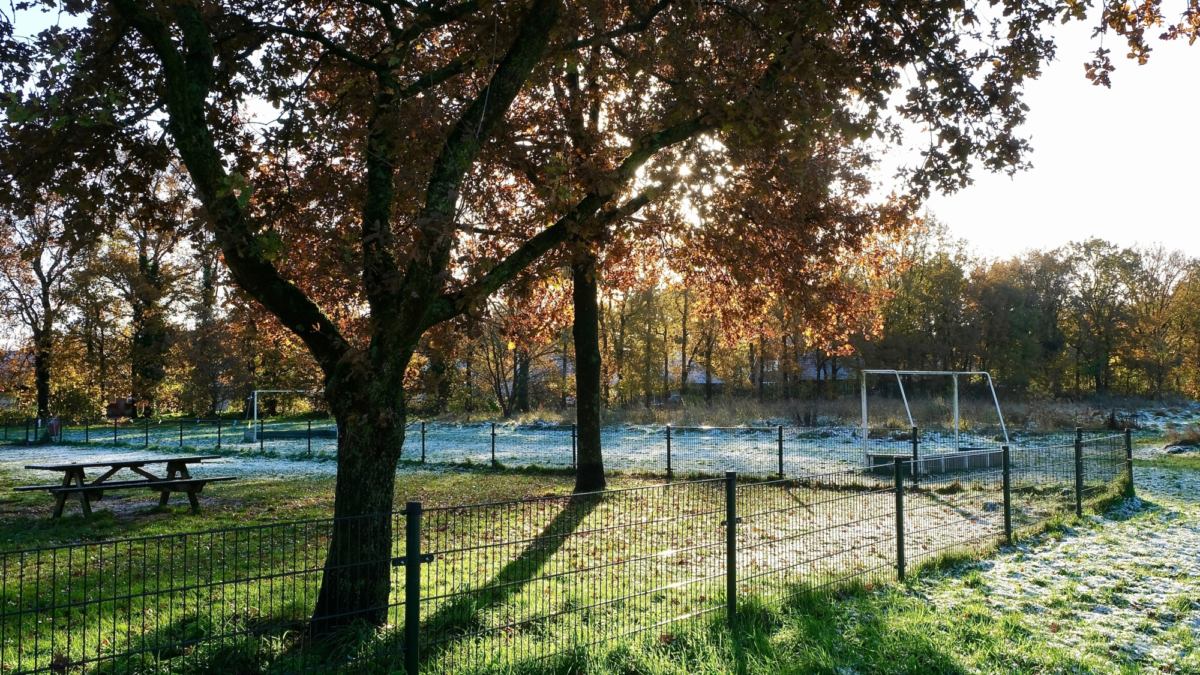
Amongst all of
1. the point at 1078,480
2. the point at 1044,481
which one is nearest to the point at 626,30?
the point at 1078,480

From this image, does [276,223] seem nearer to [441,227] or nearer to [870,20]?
[441,227]

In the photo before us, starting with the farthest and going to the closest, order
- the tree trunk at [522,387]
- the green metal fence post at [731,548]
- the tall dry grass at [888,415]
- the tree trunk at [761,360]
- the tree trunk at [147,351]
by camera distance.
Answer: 1. the tree trunk at [761,360]
2. the tree trunk at [522,387]
3. the tree trunk at [147,351]
4. the tall dry grass at [888,415]
5. the green metal fence post at [731,548]

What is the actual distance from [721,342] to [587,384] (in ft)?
105

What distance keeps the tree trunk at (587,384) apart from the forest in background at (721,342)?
18.9 m

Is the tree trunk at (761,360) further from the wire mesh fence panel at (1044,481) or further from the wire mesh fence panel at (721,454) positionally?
the wire mesh fence panel at (1044,481)

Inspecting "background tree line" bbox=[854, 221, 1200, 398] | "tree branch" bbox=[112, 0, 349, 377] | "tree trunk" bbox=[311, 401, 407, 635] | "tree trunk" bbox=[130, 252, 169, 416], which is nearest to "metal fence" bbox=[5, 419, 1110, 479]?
"tree trunk" bbox=[130, 252, 169, 416]

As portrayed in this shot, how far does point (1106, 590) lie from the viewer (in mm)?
7164

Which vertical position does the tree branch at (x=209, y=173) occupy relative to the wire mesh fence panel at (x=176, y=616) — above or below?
above

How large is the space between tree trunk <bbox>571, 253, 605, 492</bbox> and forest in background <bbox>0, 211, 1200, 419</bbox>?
18.9 m

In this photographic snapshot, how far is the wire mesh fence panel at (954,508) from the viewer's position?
8855mm

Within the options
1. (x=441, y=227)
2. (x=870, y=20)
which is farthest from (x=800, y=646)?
(x=870, y=20)

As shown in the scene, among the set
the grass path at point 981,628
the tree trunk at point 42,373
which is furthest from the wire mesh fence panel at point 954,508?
the tree trunk at point 42,373

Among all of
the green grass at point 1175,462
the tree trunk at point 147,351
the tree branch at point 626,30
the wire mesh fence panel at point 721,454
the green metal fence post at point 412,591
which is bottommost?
the green grass at point 1175,462

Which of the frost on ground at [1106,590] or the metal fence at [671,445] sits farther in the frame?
the metal fence at [671,445]
